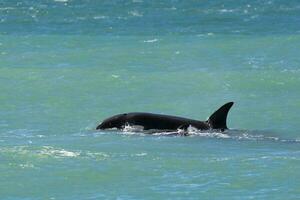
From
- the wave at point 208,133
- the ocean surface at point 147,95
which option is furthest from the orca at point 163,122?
the ocean surface at point 147,95

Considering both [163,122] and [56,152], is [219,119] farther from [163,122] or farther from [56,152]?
[56,152]

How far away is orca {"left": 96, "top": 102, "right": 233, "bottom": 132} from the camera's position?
18141mm

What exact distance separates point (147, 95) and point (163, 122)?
4.43 meters

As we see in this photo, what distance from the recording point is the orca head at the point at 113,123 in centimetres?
1850

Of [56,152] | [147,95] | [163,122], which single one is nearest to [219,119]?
[163,122]

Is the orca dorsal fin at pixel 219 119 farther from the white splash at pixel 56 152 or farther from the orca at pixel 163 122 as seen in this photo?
the white splash at pixel 56 152

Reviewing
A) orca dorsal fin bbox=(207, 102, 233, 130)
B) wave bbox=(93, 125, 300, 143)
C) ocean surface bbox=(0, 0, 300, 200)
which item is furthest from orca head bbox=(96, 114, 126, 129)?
orca dorsal fin bbox=(207, 102, 233, 130)

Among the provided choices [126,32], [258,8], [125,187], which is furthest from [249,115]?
[258,8]

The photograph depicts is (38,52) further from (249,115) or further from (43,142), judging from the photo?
(43,142)

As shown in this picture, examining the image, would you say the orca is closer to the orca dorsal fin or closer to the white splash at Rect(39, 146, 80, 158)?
the orca dorsal fin

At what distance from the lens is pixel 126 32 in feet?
110

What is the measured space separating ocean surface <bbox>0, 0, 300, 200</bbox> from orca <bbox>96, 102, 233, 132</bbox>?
9.6 inches

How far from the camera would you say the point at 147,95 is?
22.8m

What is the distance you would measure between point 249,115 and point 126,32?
13.5 meters
